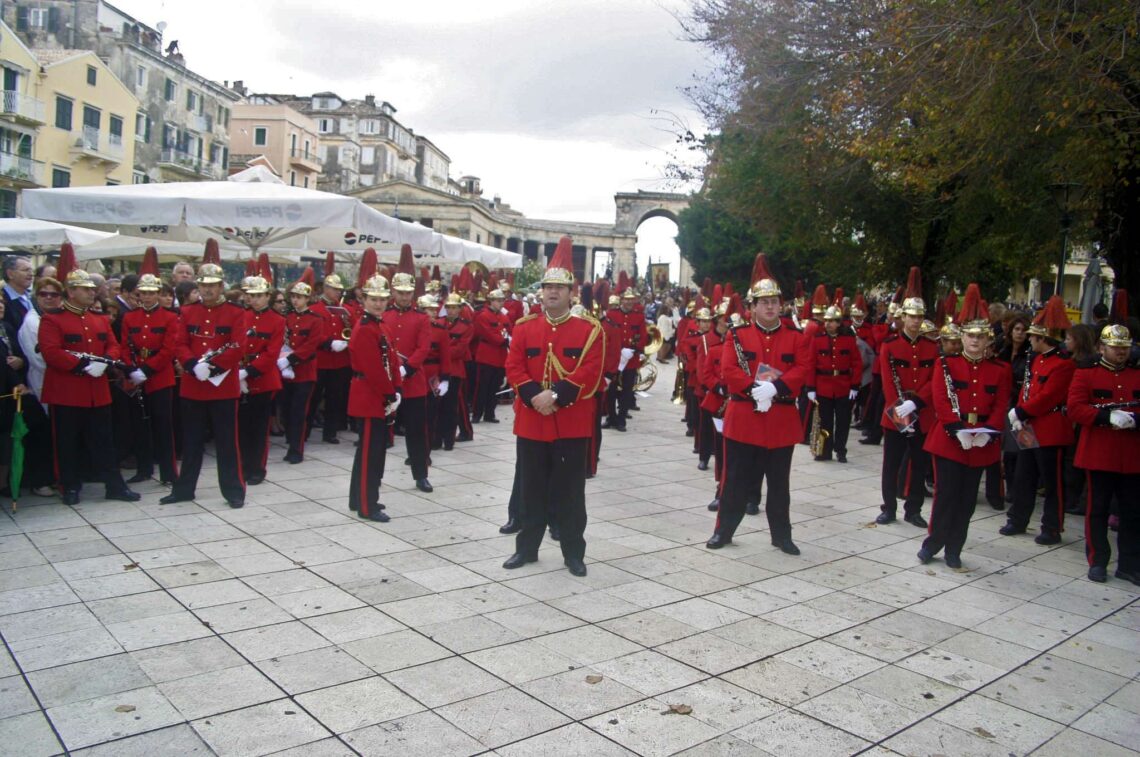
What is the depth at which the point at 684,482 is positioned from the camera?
417 inches

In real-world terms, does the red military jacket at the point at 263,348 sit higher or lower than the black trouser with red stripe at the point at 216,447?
higher

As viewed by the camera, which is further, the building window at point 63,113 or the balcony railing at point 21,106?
the building window at point 63,113

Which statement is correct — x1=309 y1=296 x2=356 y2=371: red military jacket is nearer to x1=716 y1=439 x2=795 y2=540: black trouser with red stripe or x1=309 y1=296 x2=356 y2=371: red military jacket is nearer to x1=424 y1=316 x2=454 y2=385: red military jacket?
x1=424 y1=316 x2=454 y2=385: red military jacket

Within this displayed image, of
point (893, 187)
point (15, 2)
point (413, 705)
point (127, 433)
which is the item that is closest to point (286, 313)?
point (127, 433)

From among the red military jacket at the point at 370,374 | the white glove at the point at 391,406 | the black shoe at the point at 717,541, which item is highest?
the red military jacket at the point at 370,374

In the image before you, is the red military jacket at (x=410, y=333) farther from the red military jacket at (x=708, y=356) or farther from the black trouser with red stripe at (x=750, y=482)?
the black trouser with red stripe at (x=750, y=482)

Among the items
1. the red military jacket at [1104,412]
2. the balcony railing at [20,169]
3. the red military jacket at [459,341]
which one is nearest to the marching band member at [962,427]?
the red military jacket at [1104,412]

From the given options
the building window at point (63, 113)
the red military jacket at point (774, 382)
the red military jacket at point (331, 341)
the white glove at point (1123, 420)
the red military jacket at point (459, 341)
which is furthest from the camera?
the building window at point (63, 113)

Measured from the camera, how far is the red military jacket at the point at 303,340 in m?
10.5

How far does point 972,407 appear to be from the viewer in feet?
23.9

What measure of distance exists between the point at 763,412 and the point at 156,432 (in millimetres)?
5839

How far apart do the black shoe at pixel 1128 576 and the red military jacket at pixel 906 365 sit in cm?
219

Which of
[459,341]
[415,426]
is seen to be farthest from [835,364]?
[415,426]

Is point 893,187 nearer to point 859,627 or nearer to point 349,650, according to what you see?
point 859,627
